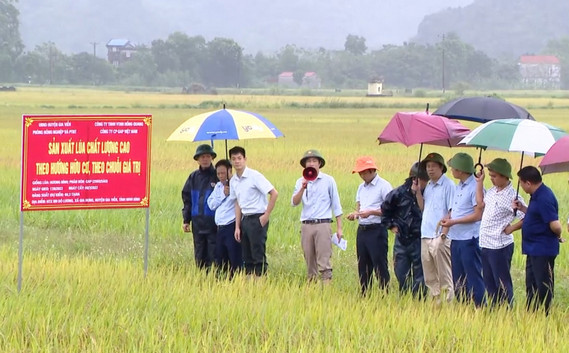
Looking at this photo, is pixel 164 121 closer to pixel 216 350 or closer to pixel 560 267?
pixel 560 267

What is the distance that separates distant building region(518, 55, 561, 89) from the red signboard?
157438 millimetres

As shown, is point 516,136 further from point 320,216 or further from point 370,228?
point 320,216

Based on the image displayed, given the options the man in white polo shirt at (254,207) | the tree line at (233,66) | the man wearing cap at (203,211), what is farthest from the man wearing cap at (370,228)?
the tree line at (233,66)

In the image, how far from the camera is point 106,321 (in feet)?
22.1

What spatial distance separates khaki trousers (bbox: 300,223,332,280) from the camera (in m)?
9.51

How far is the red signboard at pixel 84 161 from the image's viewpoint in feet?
28.2

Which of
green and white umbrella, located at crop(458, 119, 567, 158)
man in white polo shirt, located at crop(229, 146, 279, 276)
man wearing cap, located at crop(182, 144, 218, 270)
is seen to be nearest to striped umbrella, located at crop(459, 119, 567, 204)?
green and white umbrella, located at crop(458, 119, 567, 158)

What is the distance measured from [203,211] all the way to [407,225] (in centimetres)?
201

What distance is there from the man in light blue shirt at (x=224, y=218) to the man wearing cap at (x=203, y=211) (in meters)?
0.14

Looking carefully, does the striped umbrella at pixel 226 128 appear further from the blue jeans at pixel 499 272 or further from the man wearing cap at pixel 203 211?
the blue jeans at pixel 499 272

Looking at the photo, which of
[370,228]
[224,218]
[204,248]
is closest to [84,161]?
[224,218]

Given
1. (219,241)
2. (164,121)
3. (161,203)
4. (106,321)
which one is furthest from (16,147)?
(106,321)

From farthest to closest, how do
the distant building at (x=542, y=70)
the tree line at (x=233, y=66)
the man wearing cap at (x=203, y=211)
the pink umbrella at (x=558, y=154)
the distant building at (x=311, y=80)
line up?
the distant building at (x=542, y=70) → the distant building at (x=311, y=80) → the tree line at (x=233, y=66) → the man wearing cap at (x=203, y=211) → the pink umbrella at (x=558, y=154)

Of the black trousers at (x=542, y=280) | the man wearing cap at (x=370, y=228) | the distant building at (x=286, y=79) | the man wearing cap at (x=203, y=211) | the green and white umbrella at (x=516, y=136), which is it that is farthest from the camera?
the distant building at (x=286, y=79)
